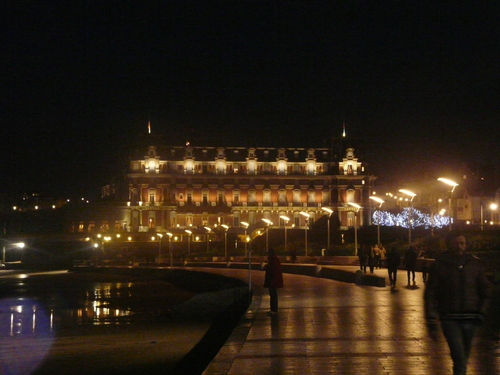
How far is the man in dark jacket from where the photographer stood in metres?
7.48

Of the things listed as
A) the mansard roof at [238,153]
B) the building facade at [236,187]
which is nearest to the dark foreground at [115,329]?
the building facade at [236,187]

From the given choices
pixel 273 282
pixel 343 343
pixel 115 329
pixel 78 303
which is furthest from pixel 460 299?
pixel 78 303

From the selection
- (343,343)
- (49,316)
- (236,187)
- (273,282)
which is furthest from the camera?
(236,187)

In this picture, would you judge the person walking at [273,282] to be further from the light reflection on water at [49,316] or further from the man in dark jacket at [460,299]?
the man in dark jacket at [460,299]

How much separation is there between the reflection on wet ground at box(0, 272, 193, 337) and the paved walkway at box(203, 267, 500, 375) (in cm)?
720

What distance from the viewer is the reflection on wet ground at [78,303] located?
23625 millimetres

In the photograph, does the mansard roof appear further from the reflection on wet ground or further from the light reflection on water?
the light reflection on water

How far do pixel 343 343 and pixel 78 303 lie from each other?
2245 cm

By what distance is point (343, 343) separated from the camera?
1199 centimetres

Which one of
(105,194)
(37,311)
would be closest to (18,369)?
(37,311)

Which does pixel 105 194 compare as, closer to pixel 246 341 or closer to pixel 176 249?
pixel 176 249

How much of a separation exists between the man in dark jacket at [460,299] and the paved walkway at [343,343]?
5.58 ft

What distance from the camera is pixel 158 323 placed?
21.9 m

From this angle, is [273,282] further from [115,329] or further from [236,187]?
[236,187]
